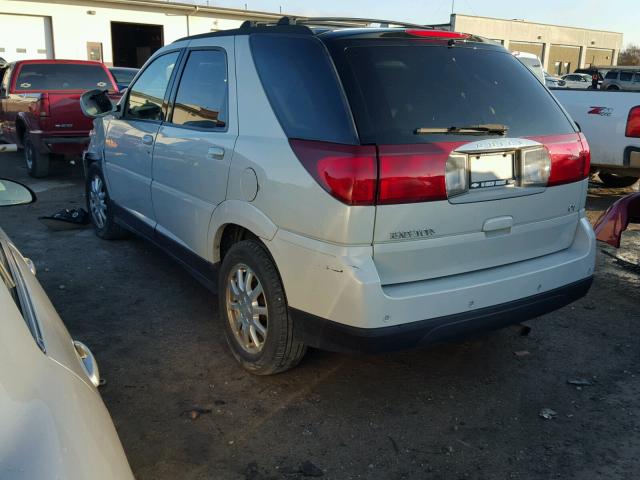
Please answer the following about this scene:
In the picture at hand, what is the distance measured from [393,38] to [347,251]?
1155mm

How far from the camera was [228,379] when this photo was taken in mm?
3561

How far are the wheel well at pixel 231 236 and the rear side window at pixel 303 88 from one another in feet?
2.34

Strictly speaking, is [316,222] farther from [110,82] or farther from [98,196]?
[110,82]

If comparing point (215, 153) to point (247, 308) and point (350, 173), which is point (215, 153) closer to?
point (247, 308)

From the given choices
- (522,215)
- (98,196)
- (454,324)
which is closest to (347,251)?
(454,324)

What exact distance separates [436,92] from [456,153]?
37 cm

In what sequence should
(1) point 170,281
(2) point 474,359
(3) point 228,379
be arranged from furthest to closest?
(1) point 170,281 → (2) point 474,359 → (3) point 228,379

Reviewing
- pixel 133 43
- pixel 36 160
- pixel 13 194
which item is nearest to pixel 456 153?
pixel 13 194

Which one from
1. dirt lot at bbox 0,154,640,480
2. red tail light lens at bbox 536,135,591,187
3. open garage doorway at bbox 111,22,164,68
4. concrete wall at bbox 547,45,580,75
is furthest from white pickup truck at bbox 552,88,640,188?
concrete wall at bbox 547,45,580,75

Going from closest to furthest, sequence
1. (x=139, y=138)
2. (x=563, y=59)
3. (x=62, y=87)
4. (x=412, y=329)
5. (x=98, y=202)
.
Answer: (x=412, y=329)
(x=139, y=138)
(x=98, y=202)
(x=62, y=87)
(x=563, y=59)

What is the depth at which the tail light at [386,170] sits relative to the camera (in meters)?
2.67

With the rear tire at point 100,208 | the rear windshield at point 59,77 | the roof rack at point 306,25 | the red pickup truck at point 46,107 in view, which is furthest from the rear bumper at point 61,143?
the roof rack at point 306,25

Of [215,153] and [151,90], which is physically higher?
[151,90]

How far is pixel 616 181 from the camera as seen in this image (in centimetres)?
922
